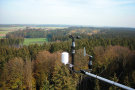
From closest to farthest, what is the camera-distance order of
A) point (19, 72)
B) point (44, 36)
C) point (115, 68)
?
point (19, 72) < point (115, 68) < point (44, 36)

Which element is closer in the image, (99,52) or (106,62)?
(106,62)

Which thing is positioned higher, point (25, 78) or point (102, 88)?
point (25, 78)

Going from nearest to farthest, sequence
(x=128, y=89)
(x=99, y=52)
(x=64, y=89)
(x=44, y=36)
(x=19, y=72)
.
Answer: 1. (x=128, y=89)
2. (x=64, y=89)
3. (x=19, y=72)
4. (x=99, y=52)
5. (x=44, y=36)

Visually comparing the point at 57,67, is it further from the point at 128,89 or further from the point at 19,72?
the point at 128,89

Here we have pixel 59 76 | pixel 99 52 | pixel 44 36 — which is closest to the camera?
pixel 59 76

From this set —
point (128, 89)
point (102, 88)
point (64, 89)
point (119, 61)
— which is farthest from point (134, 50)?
point (128, 89)

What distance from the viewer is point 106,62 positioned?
24844 millimetres

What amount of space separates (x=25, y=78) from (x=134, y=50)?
1863 cm

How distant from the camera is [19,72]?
63.0ft

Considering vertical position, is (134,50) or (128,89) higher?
(128,89)

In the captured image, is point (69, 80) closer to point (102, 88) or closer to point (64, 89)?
point (64, 89)

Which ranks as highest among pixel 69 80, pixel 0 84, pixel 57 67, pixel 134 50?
pixel 134 50

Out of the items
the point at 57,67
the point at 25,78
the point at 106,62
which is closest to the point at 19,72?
the point at 25,78

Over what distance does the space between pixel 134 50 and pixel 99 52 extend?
12.9 m
